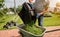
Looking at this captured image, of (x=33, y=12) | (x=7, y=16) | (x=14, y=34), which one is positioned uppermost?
(x=33, y=12)

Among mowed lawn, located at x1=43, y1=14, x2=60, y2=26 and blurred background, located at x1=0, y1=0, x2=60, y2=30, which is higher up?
blurred background, located at x1=0, y1=0, x2=60, y2=30

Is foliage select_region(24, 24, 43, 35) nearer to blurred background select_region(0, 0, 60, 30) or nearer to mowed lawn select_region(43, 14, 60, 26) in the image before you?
blurred background select_region(0, 0, 60, 30)

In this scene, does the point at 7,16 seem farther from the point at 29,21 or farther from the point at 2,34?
the point at 29,21

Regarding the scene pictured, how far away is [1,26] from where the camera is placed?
4.31 metres

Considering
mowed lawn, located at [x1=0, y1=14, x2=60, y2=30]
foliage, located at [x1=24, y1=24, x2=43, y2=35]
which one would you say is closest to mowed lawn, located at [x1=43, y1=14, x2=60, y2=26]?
mowed lawn, located at [x1=0, y1=14, x2=60, y2=30]

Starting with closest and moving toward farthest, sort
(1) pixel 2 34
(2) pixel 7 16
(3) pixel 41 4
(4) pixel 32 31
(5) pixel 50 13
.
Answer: (4) pixel 32 31 → (3) pixel 41 4 → (1) pixel 2 34 → (2) pixel 7 16 → (5) pixel 50 13

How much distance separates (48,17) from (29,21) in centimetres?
199

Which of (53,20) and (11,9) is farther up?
(11,9)

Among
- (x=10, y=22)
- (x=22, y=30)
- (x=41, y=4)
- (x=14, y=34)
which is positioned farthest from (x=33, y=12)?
(x=10, y=22)

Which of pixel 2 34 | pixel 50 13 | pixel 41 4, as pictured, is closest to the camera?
pixel 41 4

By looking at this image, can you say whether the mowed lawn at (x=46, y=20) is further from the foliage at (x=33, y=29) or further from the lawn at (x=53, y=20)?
the foliage at (x=33, y=29)

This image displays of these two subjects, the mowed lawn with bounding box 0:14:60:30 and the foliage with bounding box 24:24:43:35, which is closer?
the foliage with bounding box 24:24:43:35

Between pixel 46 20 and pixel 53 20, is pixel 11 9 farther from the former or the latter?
pixel 53 20

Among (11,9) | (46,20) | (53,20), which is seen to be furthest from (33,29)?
(53,20)
